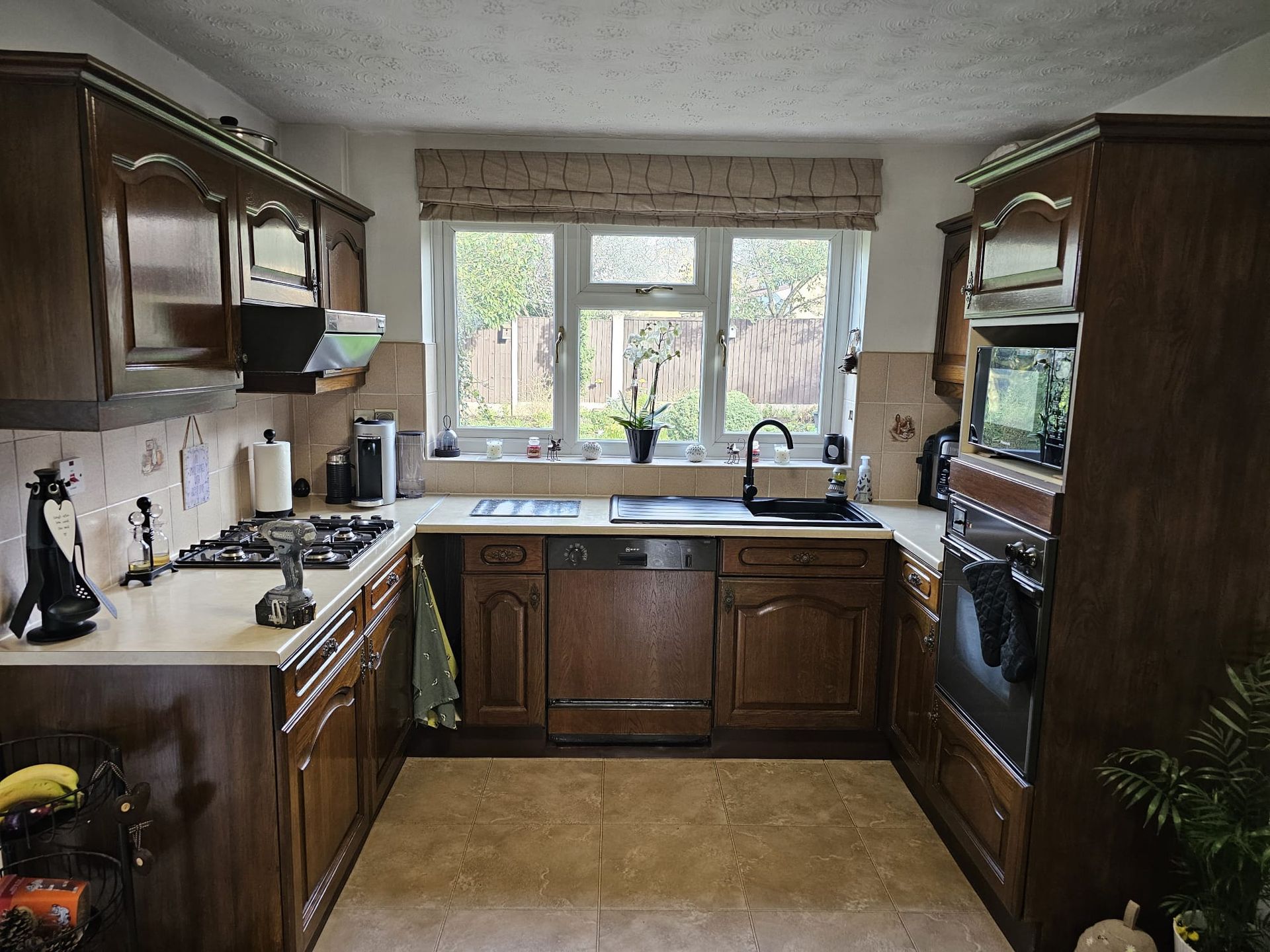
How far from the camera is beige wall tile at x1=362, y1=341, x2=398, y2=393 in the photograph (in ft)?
11.3

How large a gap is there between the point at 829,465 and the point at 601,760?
5.01 feet

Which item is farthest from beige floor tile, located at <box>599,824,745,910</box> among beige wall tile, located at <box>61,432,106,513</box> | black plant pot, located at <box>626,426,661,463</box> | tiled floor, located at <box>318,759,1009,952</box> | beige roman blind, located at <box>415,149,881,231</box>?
beige roman blind, located at <box>415,149,881,231</box>

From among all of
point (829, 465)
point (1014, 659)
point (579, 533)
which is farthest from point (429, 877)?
point (829, 465)

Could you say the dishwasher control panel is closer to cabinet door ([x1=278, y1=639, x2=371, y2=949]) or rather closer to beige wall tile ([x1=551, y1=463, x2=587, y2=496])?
beige wall tile ([x1=551, y1=463, x2=587, y2=496])

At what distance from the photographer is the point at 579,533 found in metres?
2.99

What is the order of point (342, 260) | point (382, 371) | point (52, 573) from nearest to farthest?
point (52, 573) < point (342, 260) < point (382, 371)

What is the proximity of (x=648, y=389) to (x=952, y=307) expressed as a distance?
128cm

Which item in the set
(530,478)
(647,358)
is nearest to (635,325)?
(647,358)

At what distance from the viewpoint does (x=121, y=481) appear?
7.38 ft

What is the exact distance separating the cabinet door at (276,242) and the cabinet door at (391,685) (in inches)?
40.5

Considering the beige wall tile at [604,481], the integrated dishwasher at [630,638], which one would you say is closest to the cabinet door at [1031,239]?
the integrated dishwasher at [630,638]

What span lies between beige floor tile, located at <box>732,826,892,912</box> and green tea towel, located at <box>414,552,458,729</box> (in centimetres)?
108

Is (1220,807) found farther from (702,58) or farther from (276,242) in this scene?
(276,242)

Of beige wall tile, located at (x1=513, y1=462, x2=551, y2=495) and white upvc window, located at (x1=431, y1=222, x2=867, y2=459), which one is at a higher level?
white upvc window, located at (x1=431, y1=222, x2=867, y2=459)
